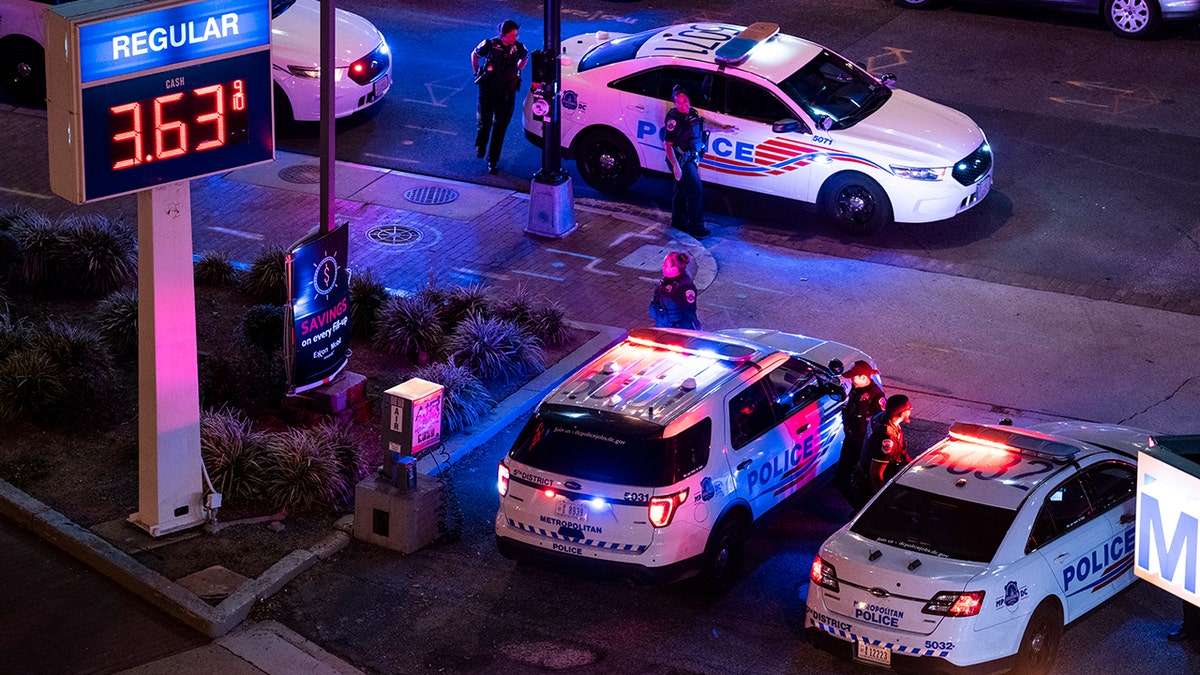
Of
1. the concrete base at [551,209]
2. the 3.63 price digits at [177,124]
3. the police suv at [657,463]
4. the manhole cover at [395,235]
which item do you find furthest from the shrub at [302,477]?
the concrete base at [551,209]

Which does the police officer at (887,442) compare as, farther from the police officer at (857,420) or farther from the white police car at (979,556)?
the white police car at (979,556)

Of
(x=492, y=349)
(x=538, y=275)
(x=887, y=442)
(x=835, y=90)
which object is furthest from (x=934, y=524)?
(x=835, y=90)

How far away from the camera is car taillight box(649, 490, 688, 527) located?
1052cm

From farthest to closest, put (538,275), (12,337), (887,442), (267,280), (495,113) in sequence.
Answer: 1. (495,113)
2. (538,275)
3. (267,280)
4. (12,337)
5. (887,442)

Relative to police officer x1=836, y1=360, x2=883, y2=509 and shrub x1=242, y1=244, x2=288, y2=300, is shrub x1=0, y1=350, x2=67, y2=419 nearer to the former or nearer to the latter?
shrub x1=242, y1=244, x2=288, y2=300

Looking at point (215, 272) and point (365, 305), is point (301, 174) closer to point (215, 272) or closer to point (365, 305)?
point (215, 272)

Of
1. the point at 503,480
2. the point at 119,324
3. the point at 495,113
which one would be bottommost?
the point at 119,324

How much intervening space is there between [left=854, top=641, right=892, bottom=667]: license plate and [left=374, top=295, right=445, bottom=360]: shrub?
19.3ft

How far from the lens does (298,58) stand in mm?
19625

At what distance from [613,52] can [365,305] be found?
207 inches

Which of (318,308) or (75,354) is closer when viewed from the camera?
(318,308)

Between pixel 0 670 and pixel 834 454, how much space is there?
6.44 m

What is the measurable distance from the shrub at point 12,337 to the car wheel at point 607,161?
23.6 ft

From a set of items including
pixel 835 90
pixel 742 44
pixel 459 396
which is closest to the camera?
pixel 459 396
